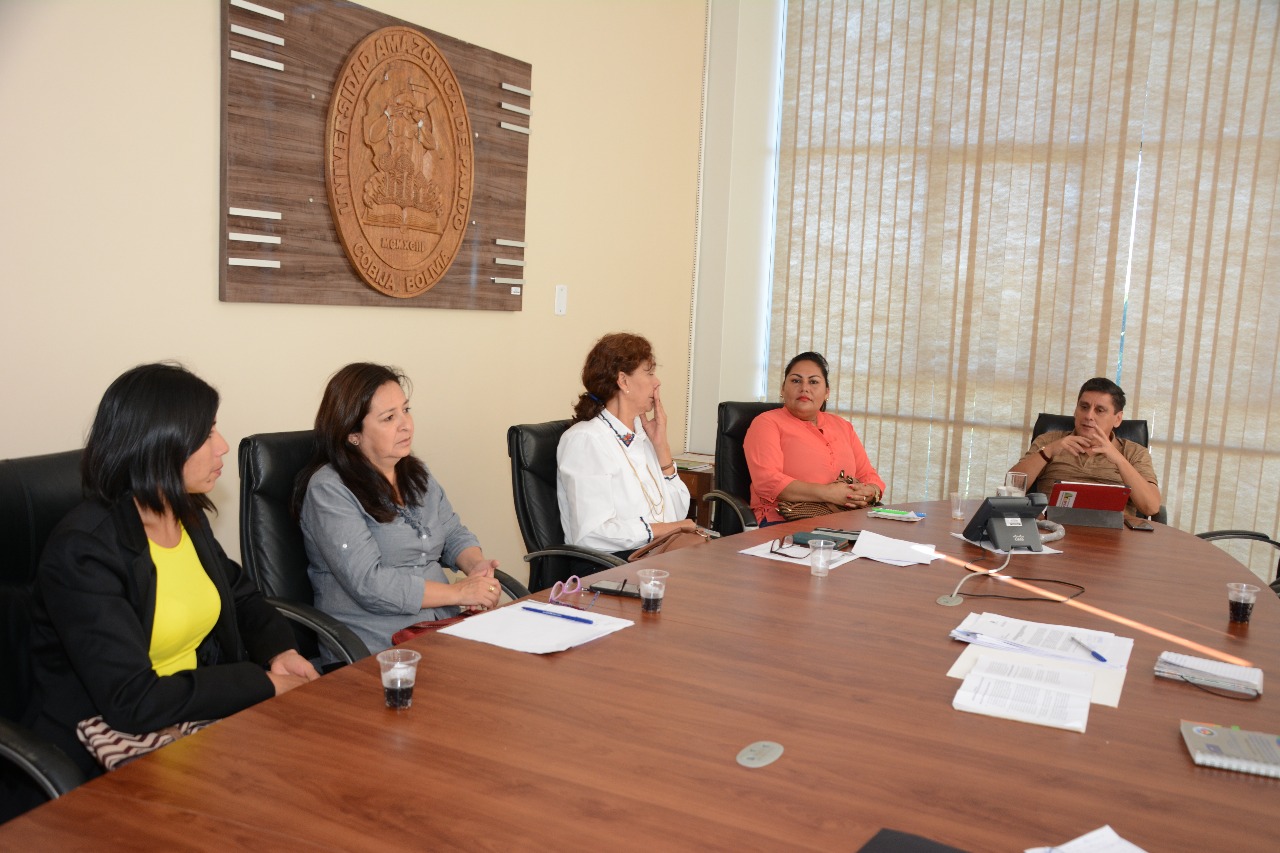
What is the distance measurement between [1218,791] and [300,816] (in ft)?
4.25

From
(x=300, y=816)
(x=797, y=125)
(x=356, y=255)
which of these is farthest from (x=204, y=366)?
(x=797, y=125)

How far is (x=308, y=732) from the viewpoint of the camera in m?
1.60


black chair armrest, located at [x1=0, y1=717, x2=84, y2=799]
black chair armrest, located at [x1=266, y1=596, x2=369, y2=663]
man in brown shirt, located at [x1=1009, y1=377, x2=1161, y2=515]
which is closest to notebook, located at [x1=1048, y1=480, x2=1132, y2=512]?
man in brown shirt, located at [x1=1009, y1=377, x2=1161, y2=515]

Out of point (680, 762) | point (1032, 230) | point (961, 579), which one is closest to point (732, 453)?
point (961, 579)

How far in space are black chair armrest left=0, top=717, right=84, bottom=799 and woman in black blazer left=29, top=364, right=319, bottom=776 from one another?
0.26 metres

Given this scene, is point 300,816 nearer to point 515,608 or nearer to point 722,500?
point 515,608

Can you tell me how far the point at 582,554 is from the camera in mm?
3215

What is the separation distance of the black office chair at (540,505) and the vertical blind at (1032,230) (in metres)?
2.62

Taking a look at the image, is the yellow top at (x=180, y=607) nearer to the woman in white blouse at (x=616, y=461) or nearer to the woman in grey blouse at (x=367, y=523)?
the woman in grey blouse at (x=367, y=523)

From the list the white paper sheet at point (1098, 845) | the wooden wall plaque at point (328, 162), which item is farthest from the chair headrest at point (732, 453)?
the white paper sheet at point (1098, 845)

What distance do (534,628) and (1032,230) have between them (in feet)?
13.2

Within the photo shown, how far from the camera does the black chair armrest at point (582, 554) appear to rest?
3186 mm

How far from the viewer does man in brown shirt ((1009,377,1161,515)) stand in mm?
4156

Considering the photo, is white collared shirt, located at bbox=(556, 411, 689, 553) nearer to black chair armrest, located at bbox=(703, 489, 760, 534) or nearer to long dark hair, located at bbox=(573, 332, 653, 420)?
long dark hair, located at bbox=(573, 332, 653, 420)
